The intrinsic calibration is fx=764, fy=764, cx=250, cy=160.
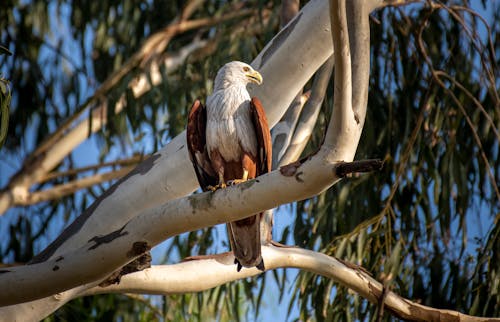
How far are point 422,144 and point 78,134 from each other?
322 cm

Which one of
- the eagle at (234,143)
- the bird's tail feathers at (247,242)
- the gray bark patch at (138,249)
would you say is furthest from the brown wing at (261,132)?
the gray bark patch at (138,249)

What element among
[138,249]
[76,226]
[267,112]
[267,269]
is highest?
[267,112]

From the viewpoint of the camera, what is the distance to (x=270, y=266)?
139 inches

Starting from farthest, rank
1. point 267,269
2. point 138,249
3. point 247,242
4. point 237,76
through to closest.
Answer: point 237,76 < point 267,269 < point 247,242 < point 138,249

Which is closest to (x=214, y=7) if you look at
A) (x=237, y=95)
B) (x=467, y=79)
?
(x=467, y=79)

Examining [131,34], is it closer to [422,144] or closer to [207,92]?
[207,92]

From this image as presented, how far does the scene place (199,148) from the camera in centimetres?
343

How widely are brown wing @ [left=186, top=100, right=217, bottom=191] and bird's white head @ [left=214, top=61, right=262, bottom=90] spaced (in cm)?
22

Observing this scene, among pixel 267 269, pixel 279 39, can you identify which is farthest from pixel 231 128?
pixel 267 269

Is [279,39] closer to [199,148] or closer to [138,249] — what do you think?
[199,148]

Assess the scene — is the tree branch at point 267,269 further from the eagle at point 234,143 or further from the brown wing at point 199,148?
the brown wing at point 199,148

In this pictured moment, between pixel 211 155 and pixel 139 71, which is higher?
→ pixel 139 71

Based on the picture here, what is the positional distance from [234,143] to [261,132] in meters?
0.16

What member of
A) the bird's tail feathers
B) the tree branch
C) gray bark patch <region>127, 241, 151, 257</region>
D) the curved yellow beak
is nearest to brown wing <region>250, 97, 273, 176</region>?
the curved yellow beak
